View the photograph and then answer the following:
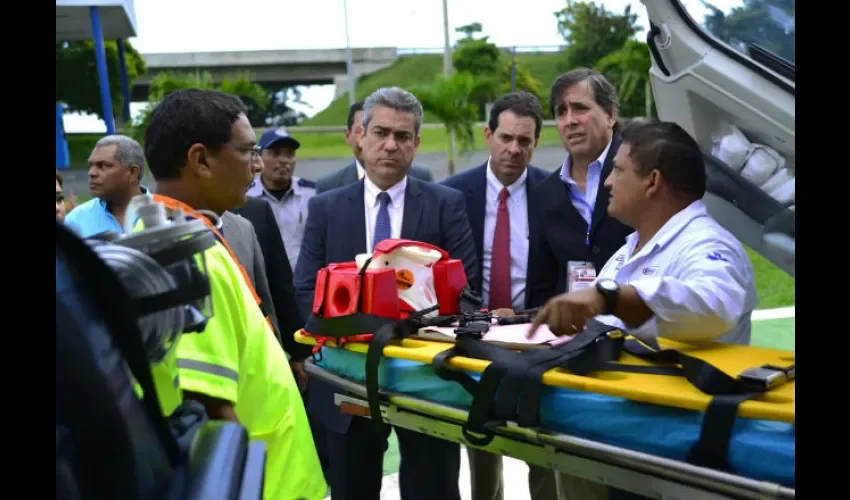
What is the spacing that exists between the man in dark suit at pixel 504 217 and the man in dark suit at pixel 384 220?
0.88 ft

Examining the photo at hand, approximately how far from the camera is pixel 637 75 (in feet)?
104

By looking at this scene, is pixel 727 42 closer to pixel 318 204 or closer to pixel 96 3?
pixel 318 204

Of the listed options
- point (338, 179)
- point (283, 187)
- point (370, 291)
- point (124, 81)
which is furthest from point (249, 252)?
point (124, 81)

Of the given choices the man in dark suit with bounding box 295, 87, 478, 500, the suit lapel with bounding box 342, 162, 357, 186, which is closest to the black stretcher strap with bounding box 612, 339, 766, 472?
the man in dark suit with bounding box 295, 87, 478, 500

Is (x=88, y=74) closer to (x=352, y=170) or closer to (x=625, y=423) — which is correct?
(x=352, y=170)

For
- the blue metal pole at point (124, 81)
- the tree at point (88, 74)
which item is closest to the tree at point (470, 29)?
the tree at point (88, 74)

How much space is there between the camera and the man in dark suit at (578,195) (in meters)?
3.34

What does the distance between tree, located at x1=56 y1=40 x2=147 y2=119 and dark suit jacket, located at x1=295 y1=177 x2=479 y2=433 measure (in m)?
34.4

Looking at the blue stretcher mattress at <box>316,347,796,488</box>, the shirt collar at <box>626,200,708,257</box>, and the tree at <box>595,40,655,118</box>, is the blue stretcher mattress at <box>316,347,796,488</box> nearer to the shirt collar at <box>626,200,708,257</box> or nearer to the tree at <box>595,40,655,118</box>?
the shirt collar at <box>626,200,708,257</box>

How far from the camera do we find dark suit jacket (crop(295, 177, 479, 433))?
3449 millimetres

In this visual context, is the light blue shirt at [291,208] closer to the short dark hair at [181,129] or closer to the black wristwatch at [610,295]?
the short dark hair at [181,129]
